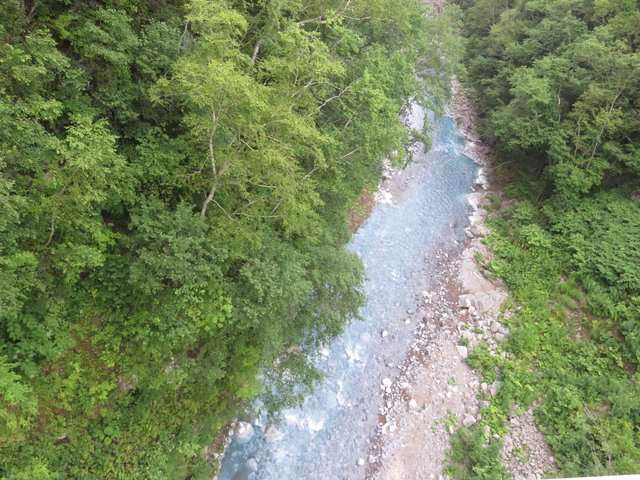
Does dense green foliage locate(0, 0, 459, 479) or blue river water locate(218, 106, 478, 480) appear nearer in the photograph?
dense green foliage locate(0, 0, 459, 479)

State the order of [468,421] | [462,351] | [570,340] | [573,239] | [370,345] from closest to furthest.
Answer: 1. [468,421]
2. [370,345]
3. [462,351]
4. [570,340]
5. [573,239]

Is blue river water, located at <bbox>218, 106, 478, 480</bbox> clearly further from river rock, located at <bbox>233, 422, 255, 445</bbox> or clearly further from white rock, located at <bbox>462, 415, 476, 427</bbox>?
white rock, located at <bbox>462, 415, 476, 427</bbox>

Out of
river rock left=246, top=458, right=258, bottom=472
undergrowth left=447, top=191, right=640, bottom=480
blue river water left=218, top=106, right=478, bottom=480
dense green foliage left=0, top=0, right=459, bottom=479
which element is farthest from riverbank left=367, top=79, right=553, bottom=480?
dense green foliage left=0, top=0, right=459, bottom=479

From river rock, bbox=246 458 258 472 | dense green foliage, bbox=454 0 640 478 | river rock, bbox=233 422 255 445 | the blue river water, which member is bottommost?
river rock, bbox=246 458 258 472

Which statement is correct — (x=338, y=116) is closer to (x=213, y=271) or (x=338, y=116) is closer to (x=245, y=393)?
(x=213, y=271)

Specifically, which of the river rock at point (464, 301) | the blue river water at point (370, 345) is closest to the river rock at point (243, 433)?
the blue river water at point (370, 345)

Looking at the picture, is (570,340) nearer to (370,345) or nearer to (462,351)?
(462,351)

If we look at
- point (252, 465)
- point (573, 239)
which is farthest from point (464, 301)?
point (252, 465)

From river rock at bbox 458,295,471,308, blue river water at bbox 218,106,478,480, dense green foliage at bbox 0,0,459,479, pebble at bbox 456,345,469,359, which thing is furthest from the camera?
river rock at bbox 458,295,471,308
